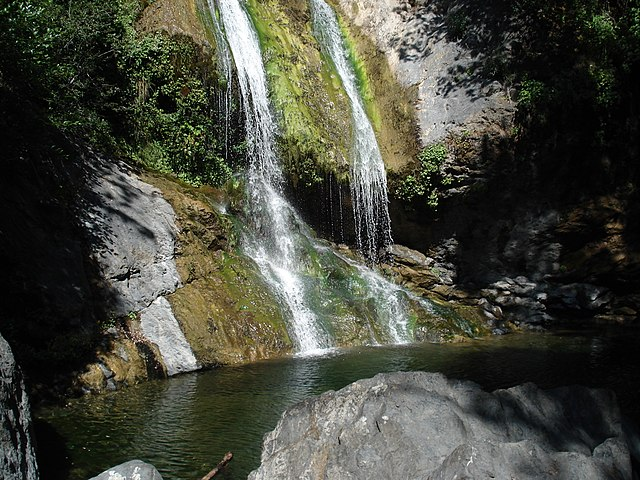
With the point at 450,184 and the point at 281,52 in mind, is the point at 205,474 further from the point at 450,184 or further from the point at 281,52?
the point at 281,52

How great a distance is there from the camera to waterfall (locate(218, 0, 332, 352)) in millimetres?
10352

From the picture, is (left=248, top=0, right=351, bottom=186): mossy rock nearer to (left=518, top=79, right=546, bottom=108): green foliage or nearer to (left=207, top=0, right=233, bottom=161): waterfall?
(left=207, top=0, right=233, bottom=161): waterfall

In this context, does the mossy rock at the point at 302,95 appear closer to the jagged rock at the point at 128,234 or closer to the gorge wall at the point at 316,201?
the gorge wall at the point at 316,201

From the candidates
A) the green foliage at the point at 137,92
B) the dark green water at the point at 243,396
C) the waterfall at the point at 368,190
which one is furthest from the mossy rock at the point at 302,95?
the dark green water at the point at 243,396

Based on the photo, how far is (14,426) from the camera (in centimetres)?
338

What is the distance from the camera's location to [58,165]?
8.96m

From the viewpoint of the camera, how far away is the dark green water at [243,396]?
4727 millimetres

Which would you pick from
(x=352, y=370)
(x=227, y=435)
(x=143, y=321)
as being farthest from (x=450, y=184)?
(x=227, y=435)

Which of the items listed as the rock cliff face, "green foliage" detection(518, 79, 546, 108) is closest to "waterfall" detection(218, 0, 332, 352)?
the rock cliff face

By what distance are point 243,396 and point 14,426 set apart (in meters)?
3.47

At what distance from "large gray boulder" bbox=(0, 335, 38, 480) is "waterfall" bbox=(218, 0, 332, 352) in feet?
20.7

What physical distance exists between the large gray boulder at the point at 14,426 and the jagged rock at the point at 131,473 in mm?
441

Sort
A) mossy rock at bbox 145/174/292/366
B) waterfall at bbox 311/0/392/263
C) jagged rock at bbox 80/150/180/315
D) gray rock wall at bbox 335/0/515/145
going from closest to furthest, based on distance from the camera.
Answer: jagged rock at bbox 80/150/180/315
mossy rock at bbox 145/174/292/366
gray rock wall at bbox 335/0/515/145
waterfall at bbox 311/0/392/263

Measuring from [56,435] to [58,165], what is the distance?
17.0 feet
